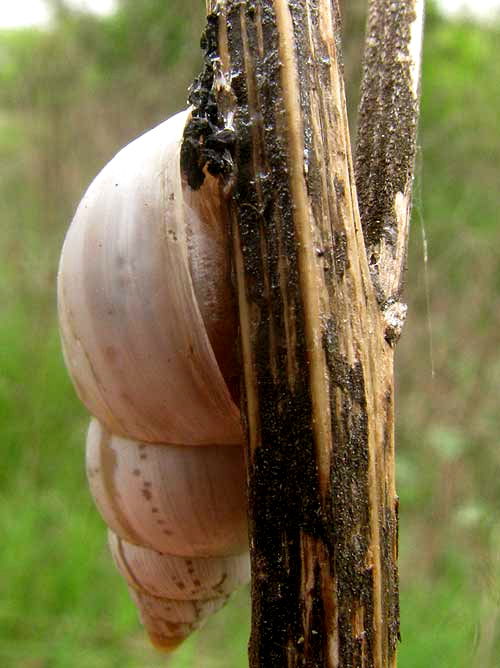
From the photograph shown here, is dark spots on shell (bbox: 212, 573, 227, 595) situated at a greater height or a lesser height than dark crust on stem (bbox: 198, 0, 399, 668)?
lesser

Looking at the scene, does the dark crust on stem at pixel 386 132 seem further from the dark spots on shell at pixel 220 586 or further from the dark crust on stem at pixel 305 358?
the dark spots on shell at pixel 220 586

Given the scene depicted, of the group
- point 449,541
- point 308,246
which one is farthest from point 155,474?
point 449,541

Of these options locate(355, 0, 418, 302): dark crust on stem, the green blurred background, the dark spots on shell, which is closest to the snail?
the dark spots on shell

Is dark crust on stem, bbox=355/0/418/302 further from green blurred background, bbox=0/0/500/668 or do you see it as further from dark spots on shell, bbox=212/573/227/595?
green blurred background, bbox=0/0/500/668

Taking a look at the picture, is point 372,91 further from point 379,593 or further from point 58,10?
point 58,10

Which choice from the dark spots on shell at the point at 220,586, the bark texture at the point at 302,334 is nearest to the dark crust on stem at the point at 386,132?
the bark texture at the point at 302,334
